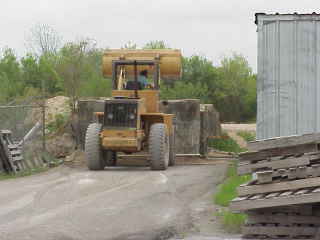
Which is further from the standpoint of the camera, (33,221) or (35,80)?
(35,80)

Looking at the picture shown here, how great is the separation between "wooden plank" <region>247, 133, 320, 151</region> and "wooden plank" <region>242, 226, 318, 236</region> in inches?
44.7

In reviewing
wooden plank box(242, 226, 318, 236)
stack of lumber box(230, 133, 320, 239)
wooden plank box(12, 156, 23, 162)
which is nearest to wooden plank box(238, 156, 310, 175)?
stack of lumber box(230, 133, 320, 239)

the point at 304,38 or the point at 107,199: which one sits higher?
the point at 304,38

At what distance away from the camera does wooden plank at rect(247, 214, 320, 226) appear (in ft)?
35.0

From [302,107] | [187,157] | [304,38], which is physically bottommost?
[187,157]

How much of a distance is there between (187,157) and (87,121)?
3747 mm

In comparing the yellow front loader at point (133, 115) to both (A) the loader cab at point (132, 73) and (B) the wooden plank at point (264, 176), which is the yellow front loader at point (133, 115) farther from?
(B) the wooden plank at point (264, 176)

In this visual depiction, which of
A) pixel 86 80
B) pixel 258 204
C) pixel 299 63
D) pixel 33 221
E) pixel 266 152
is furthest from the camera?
pixel 86 80

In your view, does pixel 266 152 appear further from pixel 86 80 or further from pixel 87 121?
pixel 86 80

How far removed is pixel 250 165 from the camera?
1131 centimetres

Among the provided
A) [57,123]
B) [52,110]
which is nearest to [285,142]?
[57,123]

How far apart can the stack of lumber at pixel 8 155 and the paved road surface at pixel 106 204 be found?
1705 millimetres

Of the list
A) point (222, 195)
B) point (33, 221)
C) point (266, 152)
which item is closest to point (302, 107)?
point (222, 195)

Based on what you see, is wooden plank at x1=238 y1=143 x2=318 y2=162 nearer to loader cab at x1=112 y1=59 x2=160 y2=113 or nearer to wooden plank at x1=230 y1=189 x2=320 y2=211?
wooden plank at x1=230 y1=189 x2=320 y2=211
